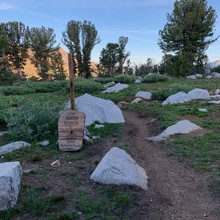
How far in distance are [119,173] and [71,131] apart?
6.11 feet

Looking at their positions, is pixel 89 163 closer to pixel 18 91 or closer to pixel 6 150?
pixel 6 150

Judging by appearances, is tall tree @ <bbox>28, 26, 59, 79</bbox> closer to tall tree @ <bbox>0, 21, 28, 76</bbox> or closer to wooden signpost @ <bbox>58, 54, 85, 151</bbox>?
tall tree @ <bbox>0, 21, 28, 76</bbox>

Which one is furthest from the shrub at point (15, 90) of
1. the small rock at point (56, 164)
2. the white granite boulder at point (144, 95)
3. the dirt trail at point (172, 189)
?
the small rock at point (56, 164)

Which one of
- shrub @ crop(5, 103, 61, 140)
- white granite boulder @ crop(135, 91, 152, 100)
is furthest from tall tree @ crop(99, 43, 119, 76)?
shrub @ crop(5, 103, 61, 140)

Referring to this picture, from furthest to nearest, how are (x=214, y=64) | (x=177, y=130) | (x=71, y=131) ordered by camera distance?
(x=214, y=64) → (x=177, y=130) → (x=71, y=131)

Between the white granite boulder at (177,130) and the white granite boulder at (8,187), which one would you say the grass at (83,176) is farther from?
the white granite boulder at (177,130)

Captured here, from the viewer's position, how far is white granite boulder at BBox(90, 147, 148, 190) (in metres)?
3.91

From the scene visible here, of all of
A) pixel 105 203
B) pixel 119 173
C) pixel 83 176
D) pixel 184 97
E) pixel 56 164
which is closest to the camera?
pixel 105 203

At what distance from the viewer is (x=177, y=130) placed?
6641mm

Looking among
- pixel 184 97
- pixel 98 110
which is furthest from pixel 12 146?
pixel 184 97

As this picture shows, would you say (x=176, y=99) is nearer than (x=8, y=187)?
No

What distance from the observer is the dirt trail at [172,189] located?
3.42 metres

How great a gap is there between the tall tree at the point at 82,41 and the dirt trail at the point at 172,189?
25.3 m

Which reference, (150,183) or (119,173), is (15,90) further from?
(150,183)
